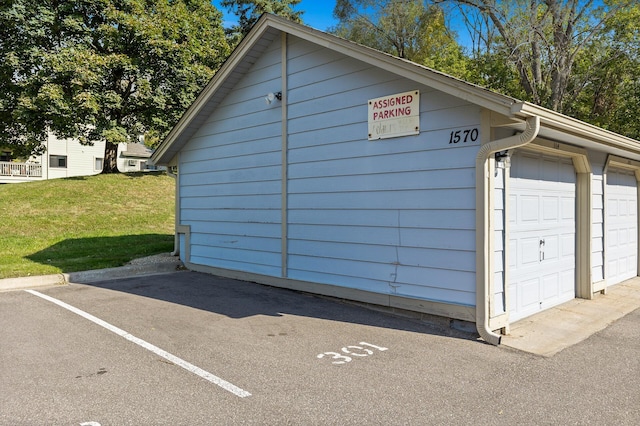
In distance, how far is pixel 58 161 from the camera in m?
32.3

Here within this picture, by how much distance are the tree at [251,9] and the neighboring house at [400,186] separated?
21.9m

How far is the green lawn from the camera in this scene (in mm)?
9711

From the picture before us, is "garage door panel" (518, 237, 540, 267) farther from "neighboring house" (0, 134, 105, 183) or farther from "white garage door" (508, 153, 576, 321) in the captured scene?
"neighboring house" (0, 134, 105, 183)

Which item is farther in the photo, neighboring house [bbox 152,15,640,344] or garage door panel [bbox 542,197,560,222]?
garage door panel [bbox 542,197,560,222]

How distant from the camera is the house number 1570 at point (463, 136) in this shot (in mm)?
5189

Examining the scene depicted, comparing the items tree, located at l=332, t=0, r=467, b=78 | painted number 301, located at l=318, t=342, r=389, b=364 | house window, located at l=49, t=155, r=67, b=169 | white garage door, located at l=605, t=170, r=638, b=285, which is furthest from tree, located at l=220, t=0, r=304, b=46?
painted number 301, located at l=318, t=342, r=389, b=364

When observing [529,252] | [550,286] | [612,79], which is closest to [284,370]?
[529,252]

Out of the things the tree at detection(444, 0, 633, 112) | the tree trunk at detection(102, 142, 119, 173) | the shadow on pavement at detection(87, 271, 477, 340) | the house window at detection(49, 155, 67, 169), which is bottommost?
the shadow on pavement at detection(87, 271, 477, 340)

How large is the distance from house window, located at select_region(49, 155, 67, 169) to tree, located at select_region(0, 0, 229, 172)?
998cm

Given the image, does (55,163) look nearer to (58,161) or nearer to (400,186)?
(58,161)

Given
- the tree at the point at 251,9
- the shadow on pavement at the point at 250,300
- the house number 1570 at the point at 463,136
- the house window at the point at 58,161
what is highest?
the tree at the point at 251,9

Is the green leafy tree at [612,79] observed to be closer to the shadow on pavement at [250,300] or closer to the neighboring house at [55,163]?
the shadow on pavement at [250,300]

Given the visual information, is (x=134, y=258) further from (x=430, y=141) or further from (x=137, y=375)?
(x=430, y=141)

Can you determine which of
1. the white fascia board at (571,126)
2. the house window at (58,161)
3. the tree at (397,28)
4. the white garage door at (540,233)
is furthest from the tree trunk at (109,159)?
the white fascia board at (571,126)
